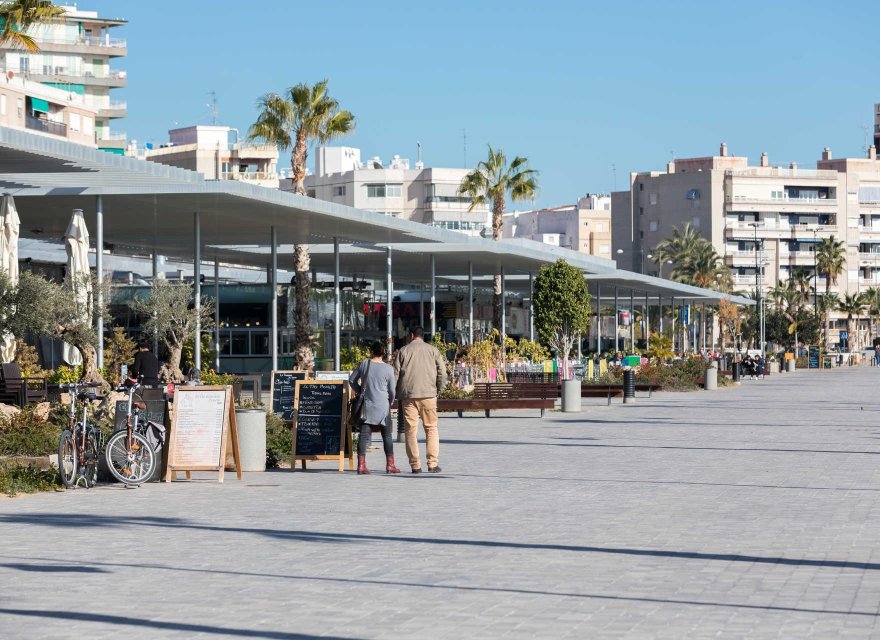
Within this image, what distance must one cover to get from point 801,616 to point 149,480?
9.51m

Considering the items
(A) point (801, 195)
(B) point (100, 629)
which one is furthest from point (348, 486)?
(A) point (801, 195)

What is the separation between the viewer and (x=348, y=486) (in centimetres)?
1548

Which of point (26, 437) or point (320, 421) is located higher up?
point (320, 421)

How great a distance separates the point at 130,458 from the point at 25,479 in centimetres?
107

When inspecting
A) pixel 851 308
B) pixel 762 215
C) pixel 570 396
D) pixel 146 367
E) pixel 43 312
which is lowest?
pixel 570 396

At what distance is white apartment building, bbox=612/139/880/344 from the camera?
143m

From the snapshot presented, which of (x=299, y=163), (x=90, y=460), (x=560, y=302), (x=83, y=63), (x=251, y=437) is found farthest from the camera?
Result: (x=83, y=63)

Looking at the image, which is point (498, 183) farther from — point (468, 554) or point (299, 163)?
point (468, 554)

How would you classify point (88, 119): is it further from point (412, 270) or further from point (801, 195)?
point (801, 195)

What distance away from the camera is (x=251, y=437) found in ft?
56.5

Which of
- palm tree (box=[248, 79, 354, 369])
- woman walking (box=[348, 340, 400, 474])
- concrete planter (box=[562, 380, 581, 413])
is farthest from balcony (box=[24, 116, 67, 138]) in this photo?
woman walking (box=[348, 340, 400, 474])

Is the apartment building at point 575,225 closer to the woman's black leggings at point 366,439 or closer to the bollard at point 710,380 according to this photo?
the bollard at point 710,380

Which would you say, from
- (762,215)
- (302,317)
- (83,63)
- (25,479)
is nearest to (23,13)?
(302,317)

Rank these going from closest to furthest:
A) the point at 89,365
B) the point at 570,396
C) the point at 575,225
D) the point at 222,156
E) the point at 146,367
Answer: the point at 146,367, the point at 89,365, the point at 570,396, the point at 222,156, the point at 575,225
